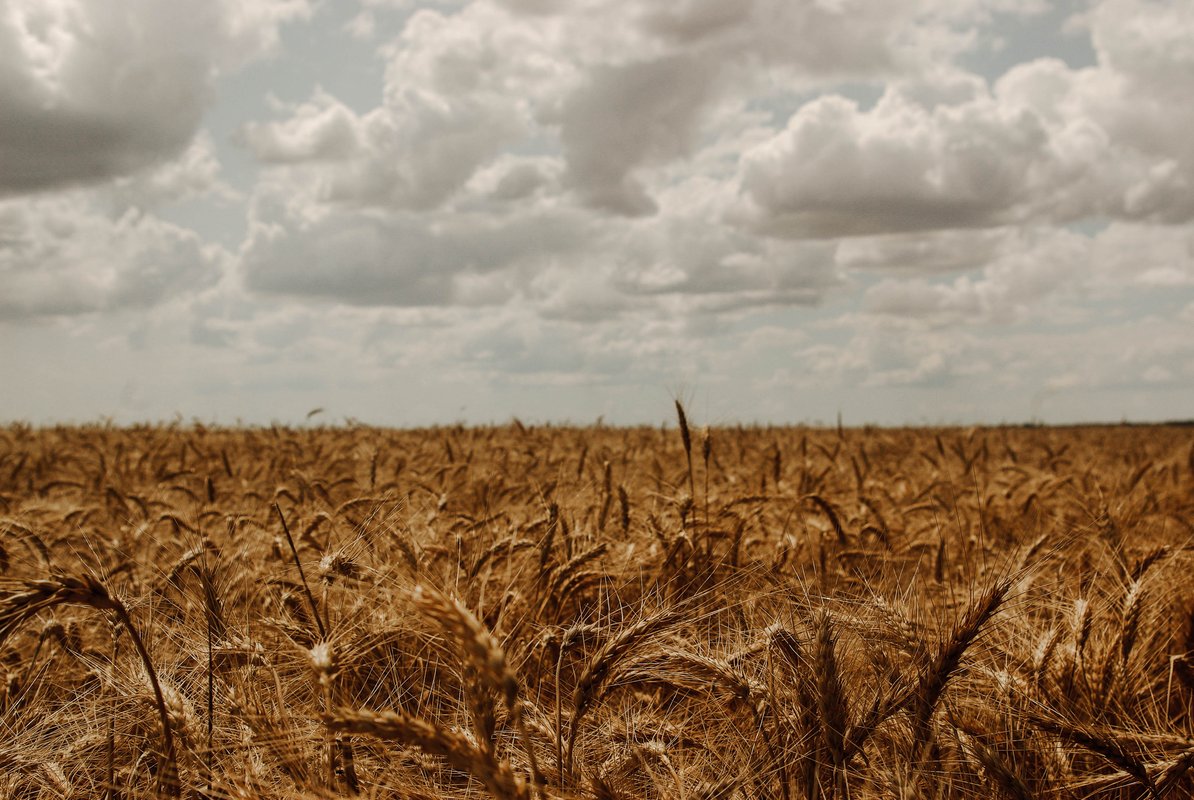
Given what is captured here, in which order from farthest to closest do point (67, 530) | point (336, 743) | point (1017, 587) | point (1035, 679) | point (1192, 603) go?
point (67, 530), point (1192, 603), point (1017, 587), point (1035, 679), point (336, 743)

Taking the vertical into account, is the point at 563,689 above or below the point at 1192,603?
below

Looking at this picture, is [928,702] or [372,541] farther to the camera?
[372,541]

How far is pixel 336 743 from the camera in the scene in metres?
1.85

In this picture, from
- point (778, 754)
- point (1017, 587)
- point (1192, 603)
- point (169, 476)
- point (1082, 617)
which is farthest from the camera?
point (169, 476)

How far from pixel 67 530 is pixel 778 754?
15.1 feet

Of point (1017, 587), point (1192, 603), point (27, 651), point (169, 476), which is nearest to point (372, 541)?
point (27, 651)

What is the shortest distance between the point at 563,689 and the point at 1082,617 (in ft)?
5.59

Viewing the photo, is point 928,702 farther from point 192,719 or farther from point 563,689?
point 192,719

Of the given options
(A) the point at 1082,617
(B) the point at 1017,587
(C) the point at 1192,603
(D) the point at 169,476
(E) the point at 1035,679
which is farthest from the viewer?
(D) the point at 169,476

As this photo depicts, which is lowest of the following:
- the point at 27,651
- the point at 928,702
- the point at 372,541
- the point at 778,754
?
the point at 27,651

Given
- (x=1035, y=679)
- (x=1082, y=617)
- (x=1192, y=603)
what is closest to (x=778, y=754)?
(x=1035, y=679)

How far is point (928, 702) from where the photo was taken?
1.98 meters

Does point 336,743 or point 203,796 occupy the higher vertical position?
point 336,743

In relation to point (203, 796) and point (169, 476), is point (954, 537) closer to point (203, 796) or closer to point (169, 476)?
point (203, 796)
